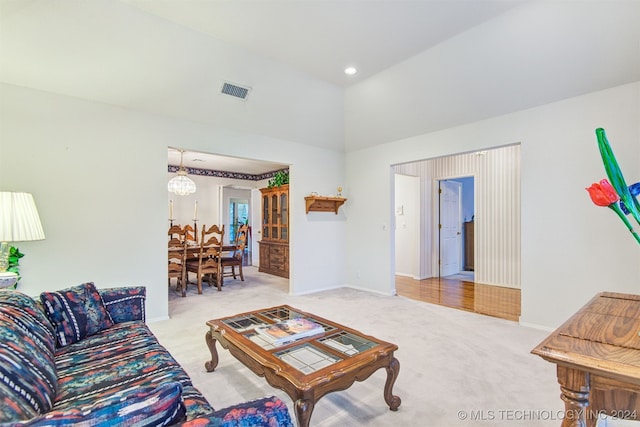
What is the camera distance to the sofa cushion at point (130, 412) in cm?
71

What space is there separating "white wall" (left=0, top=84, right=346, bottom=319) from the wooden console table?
388 centimetres

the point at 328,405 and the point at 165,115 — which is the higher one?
the point at 165,115

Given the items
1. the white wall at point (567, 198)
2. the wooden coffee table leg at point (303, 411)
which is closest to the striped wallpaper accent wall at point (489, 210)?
the white wall at point (567, 198)

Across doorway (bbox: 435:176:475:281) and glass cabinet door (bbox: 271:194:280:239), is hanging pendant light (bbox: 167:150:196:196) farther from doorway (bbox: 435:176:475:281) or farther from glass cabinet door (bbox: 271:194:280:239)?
doorway (bbox: 435:176:475:281)

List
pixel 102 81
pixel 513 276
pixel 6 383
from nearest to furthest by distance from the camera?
pixel 6 383 → pixel 102 81 → pixel 513 276

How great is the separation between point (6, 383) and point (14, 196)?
1.96 m

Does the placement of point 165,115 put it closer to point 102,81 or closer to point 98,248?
point 102,81

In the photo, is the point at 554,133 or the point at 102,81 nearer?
the point at 102,81

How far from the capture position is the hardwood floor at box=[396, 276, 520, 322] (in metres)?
4.12

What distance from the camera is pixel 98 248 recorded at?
335 centimetres

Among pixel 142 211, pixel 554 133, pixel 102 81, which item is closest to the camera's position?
pixel 102 81

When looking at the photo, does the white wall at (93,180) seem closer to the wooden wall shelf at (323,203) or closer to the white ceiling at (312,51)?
the white ceiling at (312,51)

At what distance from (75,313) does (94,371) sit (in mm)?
696

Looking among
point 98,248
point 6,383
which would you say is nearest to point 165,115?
point 98,248
